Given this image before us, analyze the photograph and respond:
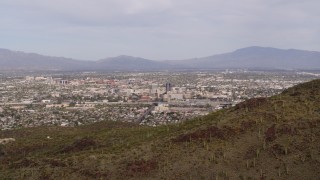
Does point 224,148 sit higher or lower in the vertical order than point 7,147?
higher

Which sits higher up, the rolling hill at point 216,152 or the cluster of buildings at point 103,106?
the rolling hill at point 216,152

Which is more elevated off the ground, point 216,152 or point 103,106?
point 216,152

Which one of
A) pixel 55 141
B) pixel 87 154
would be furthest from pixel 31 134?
pixel 87 154

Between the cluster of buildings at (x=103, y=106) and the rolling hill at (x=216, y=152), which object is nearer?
the rolling hill at (x=216, y=152)

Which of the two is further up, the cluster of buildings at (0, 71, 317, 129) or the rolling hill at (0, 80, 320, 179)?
the rolling hill at (0, 80, 320, 179)

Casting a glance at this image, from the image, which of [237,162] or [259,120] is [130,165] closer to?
[237,162]

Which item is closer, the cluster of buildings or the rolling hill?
the rolling hill

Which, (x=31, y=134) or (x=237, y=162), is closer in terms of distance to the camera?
(x=237, y=162)

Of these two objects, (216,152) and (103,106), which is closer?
(216,152)
